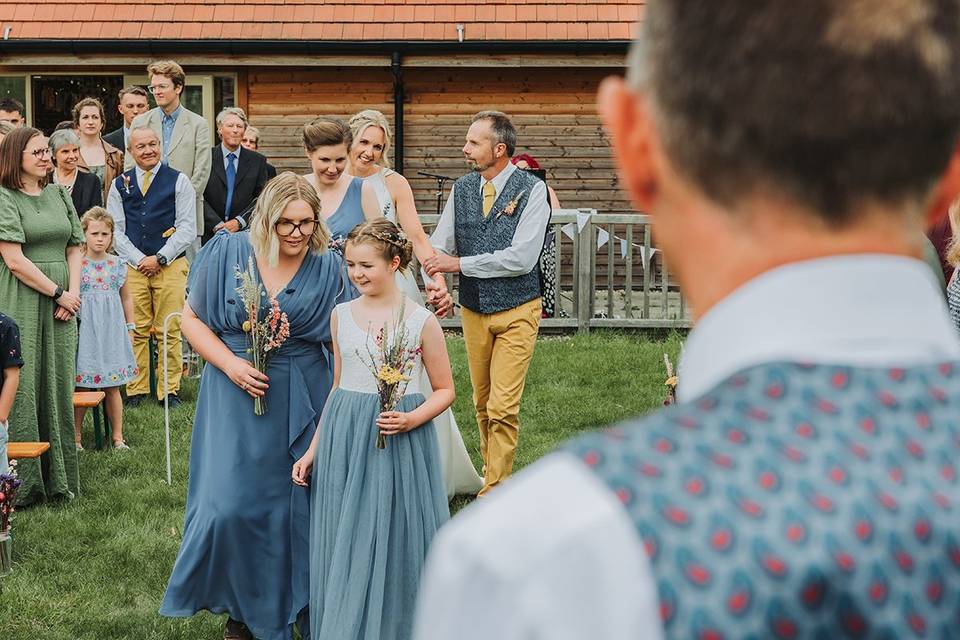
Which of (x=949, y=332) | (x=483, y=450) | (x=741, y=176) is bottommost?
(x=483, y=450)

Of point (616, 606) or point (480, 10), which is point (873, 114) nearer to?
point (616, 606)

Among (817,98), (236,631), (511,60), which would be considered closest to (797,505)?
(817,98)

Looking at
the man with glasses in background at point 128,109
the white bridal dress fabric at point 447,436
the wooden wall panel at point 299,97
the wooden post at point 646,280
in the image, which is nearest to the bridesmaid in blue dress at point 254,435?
the white bridal dress fabric at point 447,436

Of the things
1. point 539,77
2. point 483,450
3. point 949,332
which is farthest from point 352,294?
point 539,77

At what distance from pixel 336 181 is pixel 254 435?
2.29 metres

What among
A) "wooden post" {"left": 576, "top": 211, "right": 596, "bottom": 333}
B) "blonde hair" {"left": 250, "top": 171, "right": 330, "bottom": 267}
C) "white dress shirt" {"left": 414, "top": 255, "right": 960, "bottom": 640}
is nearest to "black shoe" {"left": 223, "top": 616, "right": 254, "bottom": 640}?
"blonde hair" {"left": 250, "top": 171, "right": 330, "bottom": 267}

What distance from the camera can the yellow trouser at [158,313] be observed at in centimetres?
1084

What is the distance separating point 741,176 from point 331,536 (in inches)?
179

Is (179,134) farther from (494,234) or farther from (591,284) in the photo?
(494,234)

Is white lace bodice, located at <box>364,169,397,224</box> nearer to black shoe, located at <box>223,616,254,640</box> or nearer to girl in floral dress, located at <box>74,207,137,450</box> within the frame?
girl in floral dress, located at <box>74,207,137,450</box>

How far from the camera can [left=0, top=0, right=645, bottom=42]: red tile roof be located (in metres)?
17.9

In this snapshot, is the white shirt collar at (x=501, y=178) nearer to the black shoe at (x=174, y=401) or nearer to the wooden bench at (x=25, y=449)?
the wooden bench at (x=25, y=449)

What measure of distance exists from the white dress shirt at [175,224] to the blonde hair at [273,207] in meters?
5.13

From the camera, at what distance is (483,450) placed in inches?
334
